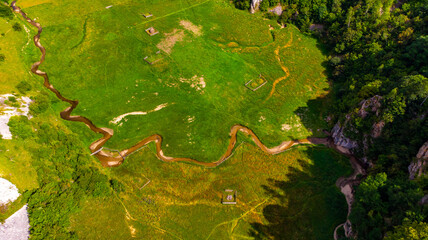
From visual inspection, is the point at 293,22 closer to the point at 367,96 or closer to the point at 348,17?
the point at 348,17

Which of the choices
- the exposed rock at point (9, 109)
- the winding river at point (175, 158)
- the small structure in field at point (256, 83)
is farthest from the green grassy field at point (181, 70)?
the exposed rock at point (9, 109)

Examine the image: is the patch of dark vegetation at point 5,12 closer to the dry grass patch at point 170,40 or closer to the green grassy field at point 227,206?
the dry grass patch at point 170,40

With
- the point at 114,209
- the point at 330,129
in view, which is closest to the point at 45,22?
the point at 114,209

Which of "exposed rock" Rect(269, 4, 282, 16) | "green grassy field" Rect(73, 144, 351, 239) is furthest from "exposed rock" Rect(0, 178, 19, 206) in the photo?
"exposed rock" Rect(269, 4, 282, 16)

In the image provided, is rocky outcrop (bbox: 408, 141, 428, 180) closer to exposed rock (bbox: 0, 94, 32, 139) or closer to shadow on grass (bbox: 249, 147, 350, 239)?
shadow on grass (bbox: 249, 147, 350, 239)

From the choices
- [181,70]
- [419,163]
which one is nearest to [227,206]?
[419,163]
